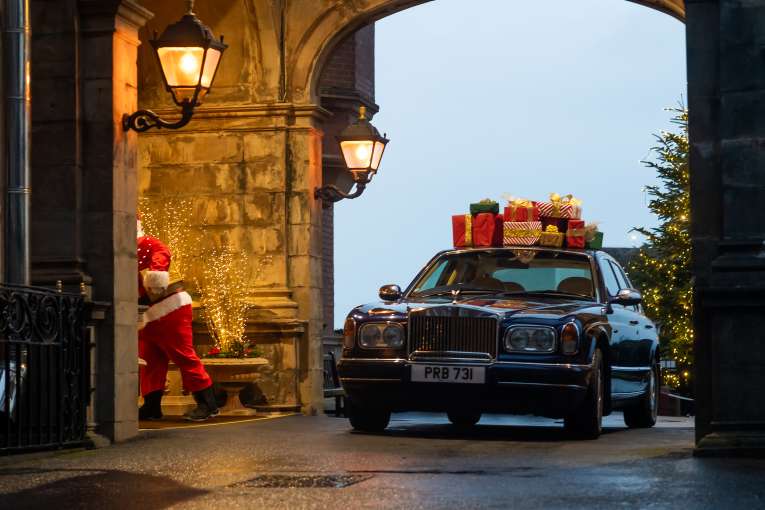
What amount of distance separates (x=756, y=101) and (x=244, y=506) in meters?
4.59

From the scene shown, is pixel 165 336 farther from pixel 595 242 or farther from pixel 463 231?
pixel 595 242

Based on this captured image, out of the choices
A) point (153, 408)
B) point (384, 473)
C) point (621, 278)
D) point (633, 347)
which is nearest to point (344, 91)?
point (153, 408)

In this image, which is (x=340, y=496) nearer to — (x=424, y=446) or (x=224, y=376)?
(x=424, y=446)

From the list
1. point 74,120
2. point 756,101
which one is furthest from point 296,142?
point 756,101

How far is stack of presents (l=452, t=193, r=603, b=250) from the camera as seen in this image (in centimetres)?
1491

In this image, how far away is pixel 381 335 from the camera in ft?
43.3

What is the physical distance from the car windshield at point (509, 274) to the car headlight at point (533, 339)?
4.02ft

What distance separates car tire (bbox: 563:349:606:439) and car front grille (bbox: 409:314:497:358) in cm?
84

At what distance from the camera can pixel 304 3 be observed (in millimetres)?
19266

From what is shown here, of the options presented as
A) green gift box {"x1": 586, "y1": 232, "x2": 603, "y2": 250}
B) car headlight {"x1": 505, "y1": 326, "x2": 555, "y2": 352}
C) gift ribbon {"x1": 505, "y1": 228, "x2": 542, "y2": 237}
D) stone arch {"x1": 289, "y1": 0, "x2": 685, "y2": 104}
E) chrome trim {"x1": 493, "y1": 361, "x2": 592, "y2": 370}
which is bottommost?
chrome trim {"x1": 493, "y1": 361, "x2": 592, "y2": 370}

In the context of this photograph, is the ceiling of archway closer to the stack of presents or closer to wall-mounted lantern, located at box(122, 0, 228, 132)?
the stack of presents

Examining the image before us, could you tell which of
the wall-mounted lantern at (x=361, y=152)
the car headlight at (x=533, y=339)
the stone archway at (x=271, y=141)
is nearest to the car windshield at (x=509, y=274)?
the car headlight at (x=533, y=339)

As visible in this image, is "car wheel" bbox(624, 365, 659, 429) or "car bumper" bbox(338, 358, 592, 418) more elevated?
"car bumper" bbox(338, 358, 592, 418)

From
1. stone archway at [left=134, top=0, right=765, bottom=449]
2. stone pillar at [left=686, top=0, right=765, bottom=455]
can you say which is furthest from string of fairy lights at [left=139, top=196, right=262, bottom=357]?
stone pillar at [left=686, top=0, right=765, bottom=455]
